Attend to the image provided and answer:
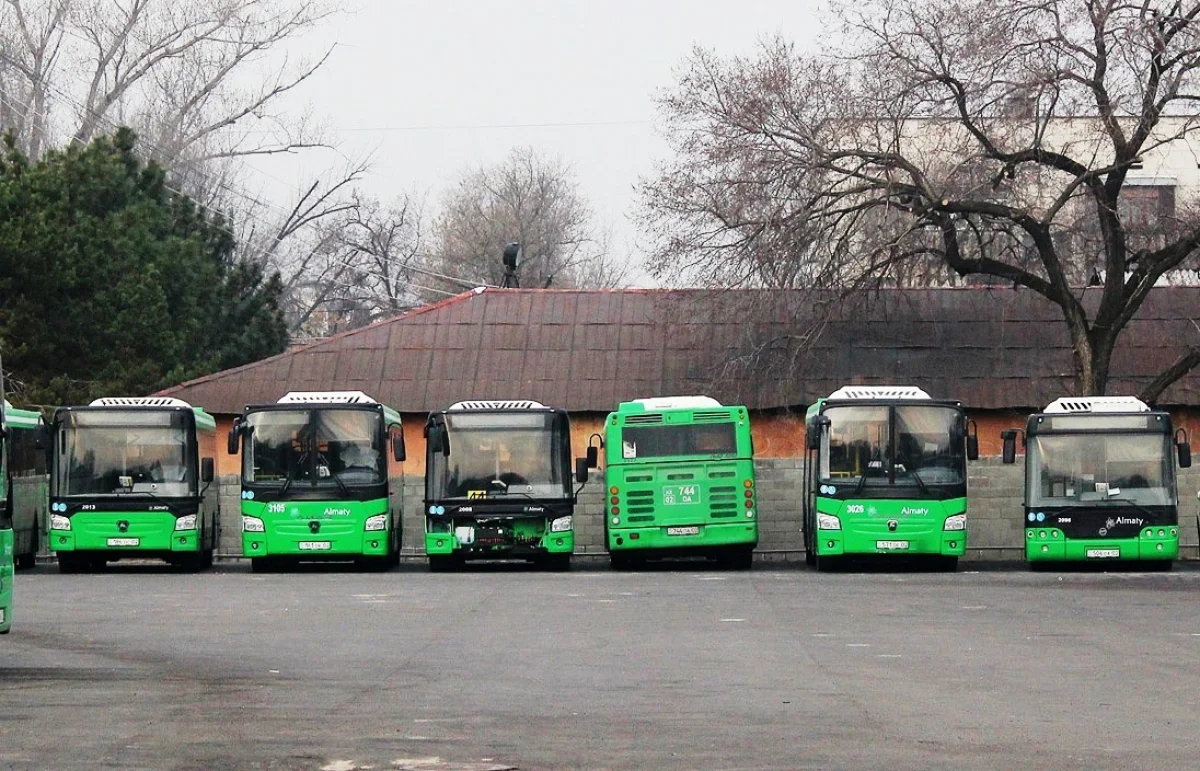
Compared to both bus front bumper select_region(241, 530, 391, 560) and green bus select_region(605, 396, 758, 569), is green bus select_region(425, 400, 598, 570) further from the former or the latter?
bus front bumper select_region(241, 530, 391, 560)

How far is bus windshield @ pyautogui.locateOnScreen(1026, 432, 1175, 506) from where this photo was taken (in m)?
31.0

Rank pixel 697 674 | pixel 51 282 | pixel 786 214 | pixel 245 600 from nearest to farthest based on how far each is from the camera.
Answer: pixel 697 674 < pixel 245 600 < pixel 786 214 < pixel 51 282

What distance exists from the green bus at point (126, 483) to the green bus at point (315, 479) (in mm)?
953

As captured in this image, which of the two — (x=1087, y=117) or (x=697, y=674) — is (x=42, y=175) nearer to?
(x=1087, y=117)

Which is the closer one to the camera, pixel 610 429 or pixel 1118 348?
pixel 610 429

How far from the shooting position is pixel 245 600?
2383 centimetres

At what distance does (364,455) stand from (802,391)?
16.0 m

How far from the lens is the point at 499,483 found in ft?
104

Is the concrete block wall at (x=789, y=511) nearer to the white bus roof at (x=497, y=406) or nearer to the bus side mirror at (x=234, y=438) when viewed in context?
the white bus roof at (x=497, y=406)

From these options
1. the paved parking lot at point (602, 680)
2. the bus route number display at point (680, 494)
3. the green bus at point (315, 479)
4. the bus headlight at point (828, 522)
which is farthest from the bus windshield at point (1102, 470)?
the green bus at point (315, 479)

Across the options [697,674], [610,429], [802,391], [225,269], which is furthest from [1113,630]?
[225,269]

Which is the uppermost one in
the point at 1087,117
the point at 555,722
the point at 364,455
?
the point at 1087,117

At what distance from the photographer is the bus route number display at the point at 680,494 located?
104ft

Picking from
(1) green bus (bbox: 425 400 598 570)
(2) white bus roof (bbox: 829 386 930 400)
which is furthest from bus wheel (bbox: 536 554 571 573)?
(2) white bus roof (bbox: 829 386 930 400)
